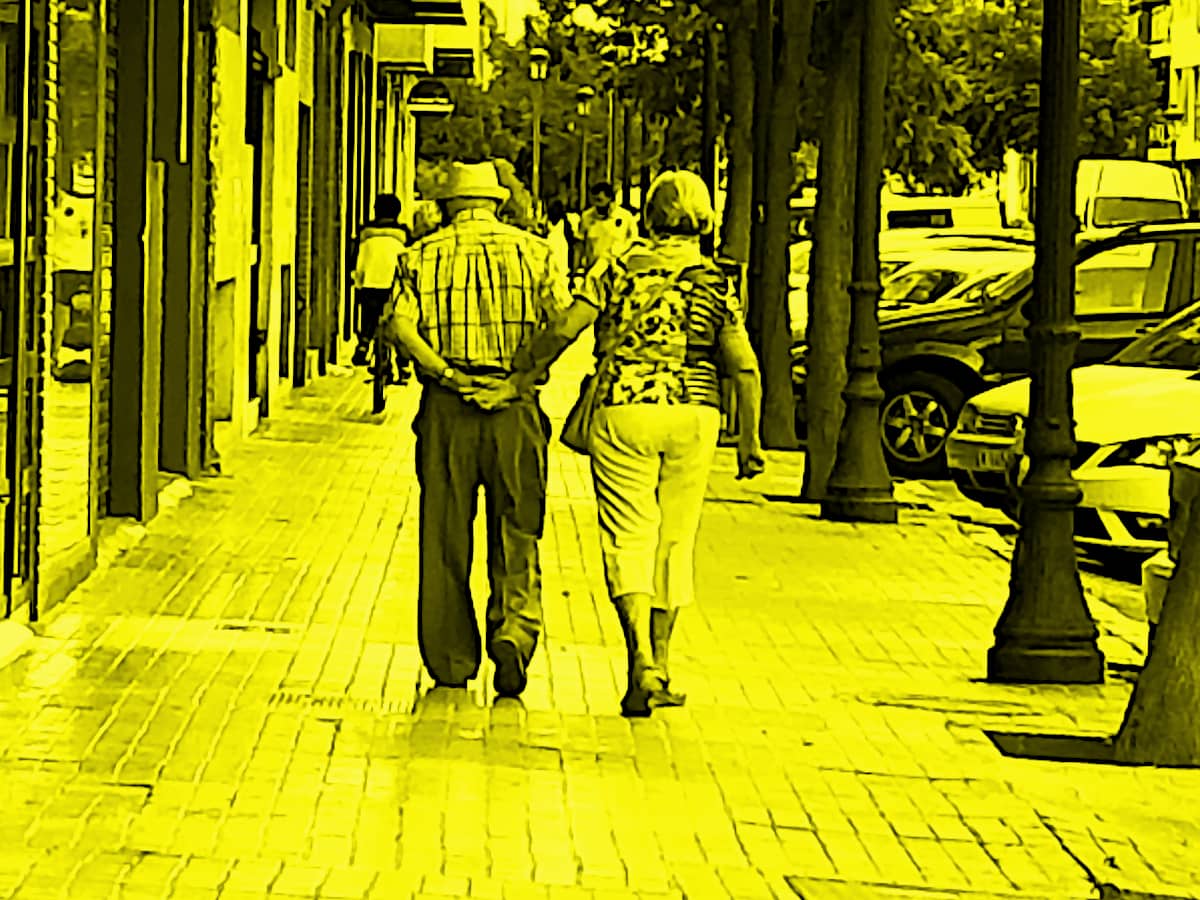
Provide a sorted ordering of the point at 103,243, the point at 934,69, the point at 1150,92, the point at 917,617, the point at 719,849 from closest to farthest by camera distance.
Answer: the point at 719,849
the point at 917,617
the point at 103,243
the point at 934,69
the point at 1150,92

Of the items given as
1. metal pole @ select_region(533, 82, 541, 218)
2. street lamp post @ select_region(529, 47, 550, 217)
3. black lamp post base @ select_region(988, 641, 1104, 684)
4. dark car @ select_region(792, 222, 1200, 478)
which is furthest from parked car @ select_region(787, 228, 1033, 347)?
street lamp post @ select_region(529, 47, 550, 217)

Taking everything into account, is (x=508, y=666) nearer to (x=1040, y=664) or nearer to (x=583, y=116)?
(x=1040, y=664)

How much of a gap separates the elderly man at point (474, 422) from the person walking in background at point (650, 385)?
13 cm

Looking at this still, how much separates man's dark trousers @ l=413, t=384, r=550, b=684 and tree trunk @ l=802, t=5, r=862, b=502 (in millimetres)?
9384

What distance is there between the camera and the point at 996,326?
22188mm

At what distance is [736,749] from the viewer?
1001 cm

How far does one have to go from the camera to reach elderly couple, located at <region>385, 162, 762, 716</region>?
10.7m

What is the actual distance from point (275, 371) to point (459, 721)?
1588 centimetres

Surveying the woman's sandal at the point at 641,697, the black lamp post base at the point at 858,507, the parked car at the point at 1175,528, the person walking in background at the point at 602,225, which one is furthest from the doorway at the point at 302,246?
the woman's sandal at the point at 641,697

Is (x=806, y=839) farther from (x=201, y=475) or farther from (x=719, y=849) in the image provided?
(x=201, y=475)

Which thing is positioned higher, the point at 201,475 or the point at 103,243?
the point at 103,243

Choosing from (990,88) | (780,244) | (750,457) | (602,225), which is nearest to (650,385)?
(750,457)

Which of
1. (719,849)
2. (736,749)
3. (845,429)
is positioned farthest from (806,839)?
(845,429)

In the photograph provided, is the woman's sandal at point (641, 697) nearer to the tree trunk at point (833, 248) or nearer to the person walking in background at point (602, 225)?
the tree trunk at point (833, 248)
